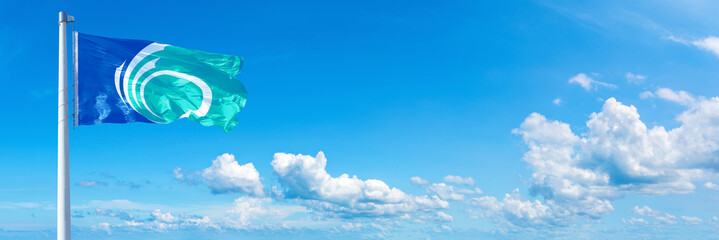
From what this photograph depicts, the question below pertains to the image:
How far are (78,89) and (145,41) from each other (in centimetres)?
375

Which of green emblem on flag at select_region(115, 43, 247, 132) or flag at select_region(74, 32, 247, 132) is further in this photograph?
green emblem on flag at select_region(115, 43, 247, 132)

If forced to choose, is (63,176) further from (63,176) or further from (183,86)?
(183,86)

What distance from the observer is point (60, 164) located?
2525 cm

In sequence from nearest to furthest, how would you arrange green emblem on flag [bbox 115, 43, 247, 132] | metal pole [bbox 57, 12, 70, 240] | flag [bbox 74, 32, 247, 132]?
metal pole [bbox 57, 12, 70, 240] → flag [bbox 74, 32, 247, 132] → green emblem on flag [bbox 115, 43, 247, 132]

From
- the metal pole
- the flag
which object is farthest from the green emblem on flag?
the metal pole

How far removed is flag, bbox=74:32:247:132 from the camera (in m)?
27.2

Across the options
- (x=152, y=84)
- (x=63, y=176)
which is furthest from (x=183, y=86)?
(x=63, y=176)

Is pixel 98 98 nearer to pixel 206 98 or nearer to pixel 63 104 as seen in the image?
pixel 63 104

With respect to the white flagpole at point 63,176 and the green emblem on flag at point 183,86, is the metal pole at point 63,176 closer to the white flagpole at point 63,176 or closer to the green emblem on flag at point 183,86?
the white flagpole at point 63,176

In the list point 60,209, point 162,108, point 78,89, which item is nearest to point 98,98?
point 78,89

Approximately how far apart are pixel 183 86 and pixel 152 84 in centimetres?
136

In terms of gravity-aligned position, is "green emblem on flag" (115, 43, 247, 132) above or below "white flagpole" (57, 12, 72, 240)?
above

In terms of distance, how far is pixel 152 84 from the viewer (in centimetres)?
2939

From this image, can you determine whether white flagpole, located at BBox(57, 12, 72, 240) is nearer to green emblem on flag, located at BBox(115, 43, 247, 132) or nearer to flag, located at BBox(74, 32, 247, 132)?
flag, located at BBox(74, 32, 247, 132)
